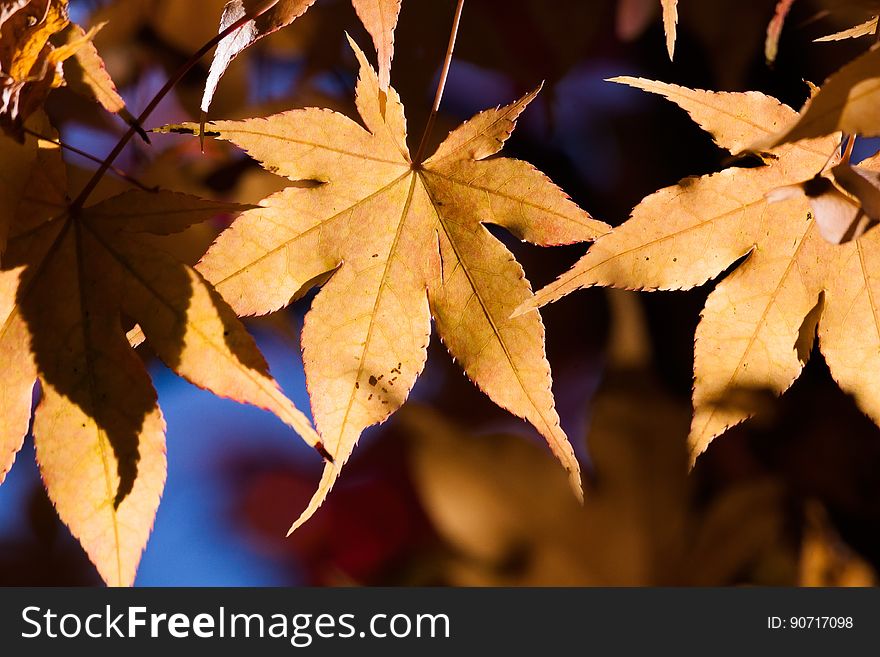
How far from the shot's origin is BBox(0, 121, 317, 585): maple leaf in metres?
0.46

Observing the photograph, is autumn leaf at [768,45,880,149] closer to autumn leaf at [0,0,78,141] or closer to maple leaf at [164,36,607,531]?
maple leaf at [164,36,607,531]

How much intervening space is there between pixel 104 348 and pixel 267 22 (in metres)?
0.23

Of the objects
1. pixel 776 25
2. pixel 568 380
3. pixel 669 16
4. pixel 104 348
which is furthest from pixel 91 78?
pixel 568 380

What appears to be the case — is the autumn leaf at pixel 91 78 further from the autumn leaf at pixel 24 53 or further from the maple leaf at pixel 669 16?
the maple leaf at pixel 669 16

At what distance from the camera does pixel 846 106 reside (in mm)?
371

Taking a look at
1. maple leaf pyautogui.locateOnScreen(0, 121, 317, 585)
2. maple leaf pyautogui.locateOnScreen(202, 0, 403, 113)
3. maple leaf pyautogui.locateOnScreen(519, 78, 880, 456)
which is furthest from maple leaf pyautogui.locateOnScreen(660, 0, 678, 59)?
maple leaf pyautogui.locateOnScreen(0, 121, 317, 585)

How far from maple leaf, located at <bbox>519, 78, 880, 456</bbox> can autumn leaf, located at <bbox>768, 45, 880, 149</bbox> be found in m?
0.12

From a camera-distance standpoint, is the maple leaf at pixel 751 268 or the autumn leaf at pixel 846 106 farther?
the maple leaf at pixel 751 268

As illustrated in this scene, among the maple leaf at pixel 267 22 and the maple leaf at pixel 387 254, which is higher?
the maple leaf at pixel 267 22

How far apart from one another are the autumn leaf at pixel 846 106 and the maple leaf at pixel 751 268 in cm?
12

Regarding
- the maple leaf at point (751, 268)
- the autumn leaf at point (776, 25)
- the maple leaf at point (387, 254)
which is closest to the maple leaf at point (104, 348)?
the maple leaf at point (387, 254)

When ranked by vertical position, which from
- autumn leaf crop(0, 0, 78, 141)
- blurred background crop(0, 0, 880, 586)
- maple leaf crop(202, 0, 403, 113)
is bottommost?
blurred background crop(0, 0, 880, 586)

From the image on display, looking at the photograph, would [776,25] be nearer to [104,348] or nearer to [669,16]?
[669,16]

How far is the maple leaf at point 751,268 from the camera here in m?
0.48
